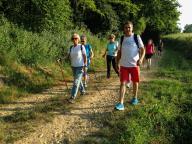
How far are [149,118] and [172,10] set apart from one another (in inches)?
1866

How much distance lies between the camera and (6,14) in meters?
20.9

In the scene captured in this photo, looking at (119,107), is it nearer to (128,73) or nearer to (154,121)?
(128,73)

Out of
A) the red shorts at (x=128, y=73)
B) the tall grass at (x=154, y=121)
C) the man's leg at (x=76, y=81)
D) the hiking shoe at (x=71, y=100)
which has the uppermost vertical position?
the red shorts at (x=128, y=73)

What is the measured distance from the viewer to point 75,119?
31.0 ft

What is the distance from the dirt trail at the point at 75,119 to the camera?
828 cm

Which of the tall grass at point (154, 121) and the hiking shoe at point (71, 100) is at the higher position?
the hiking shoe at point (71, 100)

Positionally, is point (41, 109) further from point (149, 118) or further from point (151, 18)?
point (151, 18)

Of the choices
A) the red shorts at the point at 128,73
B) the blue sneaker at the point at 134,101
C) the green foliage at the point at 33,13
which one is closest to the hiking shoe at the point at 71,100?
the blue sneaker at the point at 134,101

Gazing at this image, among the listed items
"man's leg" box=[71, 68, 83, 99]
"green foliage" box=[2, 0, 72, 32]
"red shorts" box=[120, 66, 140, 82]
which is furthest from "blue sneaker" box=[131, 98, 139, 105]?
"green foliage" box=[2, 0, 72, 32]

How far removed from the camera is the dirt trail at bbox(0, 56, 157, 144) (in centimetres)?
828

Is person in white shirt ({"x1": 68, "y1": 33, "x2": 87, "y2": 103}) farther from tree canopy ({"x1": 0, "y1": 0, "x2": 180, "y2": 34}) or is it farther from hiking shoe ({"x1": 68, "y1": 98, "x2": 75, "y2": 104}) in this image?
tree canopy ({"x1": 0, "y1": 0, "x2": 180, "y2": 34})

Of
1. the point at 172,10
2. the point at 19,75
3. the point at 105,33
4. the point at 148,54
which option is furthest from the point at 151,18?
the point at 19,75

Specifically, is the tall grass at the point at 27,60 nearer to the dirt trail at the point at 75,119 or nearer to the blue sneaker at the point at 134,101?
the dirt trail at the point at 75,119

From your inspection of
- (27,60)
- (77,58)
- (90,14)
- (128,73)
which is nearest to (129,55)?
(128,73)
